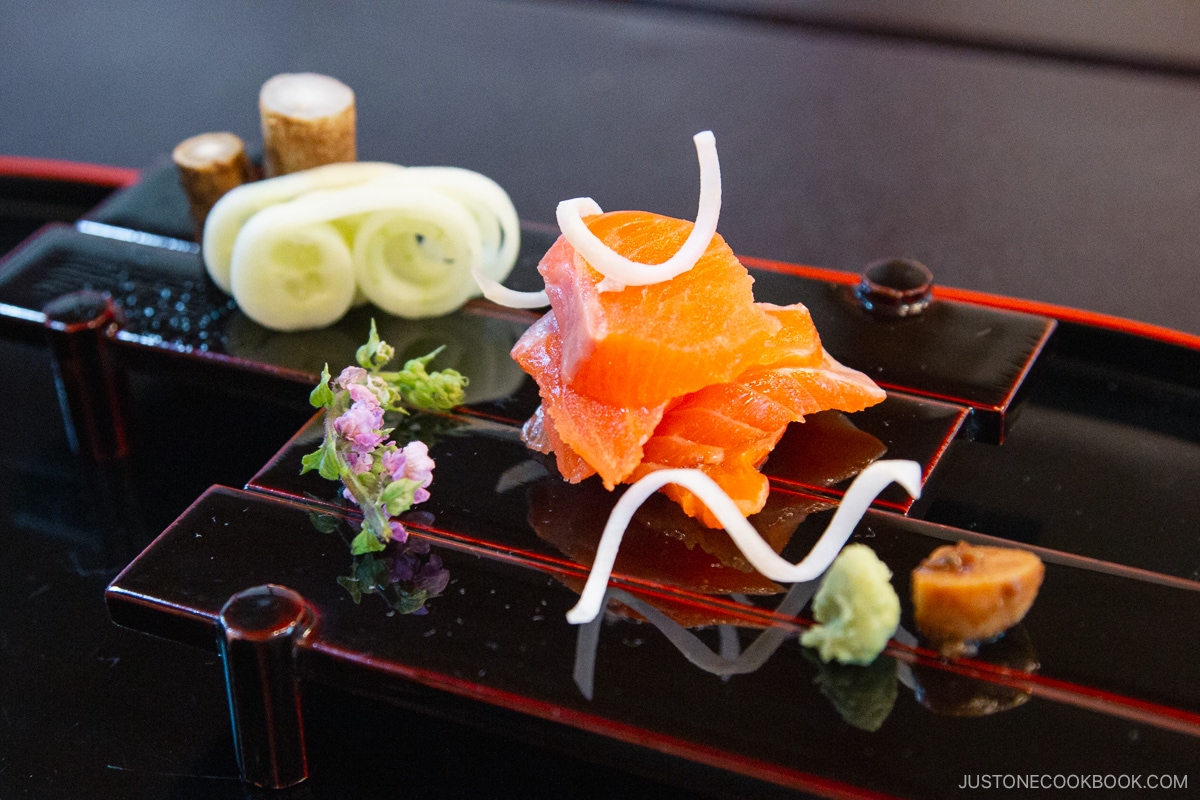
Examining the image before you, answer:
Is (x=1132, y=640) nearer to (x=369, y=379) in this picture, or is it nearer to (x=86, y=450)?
→ (x=369, y=379)

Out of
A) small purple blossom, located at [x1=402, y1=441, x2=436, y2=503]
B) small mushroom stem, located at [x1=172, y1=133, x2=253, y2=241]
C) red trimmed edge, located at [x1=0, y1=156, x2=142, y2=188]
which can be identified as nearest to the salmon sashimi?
small purple blossom, located at [x1=402, y1=441, x2=436, y2=503]

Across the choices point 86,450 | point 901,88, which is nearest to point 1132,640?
point 86,450

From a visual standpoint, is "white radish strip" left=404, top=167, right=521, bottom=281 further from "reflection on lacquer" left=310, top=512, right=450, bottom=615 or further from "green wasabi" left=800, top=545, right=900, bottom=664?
"green wasabi" left=800, top=545, right=900, bottom=664

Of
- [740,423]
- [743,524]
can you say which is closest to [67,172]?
[740,423]

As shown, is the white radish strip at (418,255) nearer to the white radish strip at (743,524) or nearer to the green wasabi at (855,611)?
the white radish strip at (743,524)

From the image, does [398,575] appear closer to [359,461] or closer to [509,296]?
[359,461]
